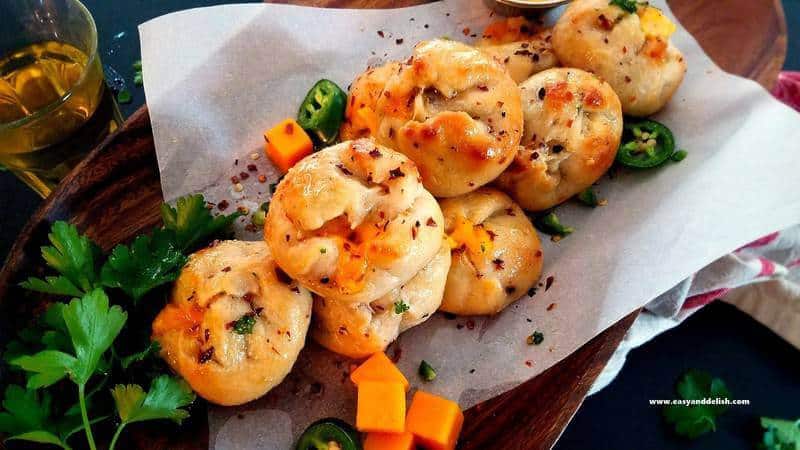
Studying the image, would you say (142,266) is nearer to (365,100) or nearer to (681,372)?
(365,100)

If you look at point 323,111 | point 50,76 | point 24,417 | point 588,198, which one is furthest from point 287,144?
point 24,417

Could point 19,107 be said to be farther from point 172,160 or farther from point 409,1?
point 409,1

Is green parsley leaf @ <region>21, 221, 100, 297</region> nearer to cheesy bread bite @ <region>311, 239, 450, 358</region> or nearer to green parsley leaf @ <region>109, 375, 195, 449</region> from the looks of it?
green parsley leaf @ <region>109, 375, 195, 449</region>

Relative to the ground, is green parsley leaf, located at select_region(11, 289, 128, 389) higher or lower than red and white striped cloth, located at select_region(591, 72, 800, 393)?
higher

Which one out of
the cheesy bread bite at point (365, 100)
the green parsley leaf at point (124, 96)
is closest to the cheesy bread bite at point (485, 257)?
the cheesy bread bite at point (365, 100)

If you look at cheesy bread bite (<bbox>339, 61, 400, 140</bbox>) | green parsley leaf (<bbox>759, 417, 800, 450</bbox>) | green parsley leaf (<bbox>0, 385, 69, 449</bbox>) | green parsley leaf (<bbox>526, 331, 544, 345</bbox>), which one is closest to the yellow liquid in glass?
cheesy bread bite (<bbox>339, 61, 400, 140</bbox>)

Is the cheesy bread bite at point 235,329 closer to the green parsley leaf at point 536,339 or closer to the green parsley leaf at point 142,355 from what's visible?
the green parsley leaf at point 142,355
